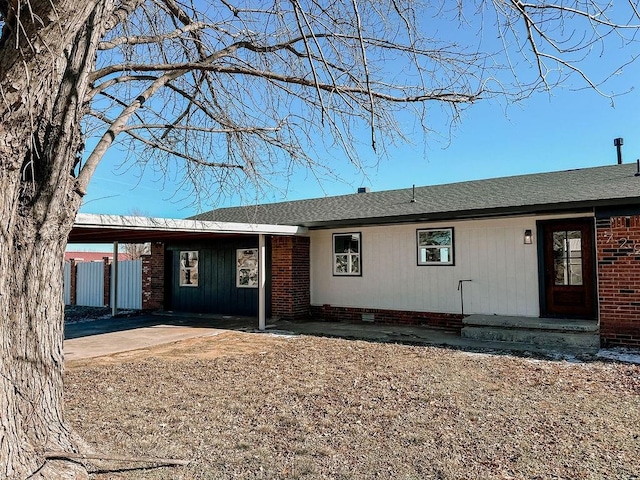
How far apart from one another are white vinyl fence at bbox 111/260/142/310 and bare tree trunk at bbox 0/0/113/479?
45.1 feet

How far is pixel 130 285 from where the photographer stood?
1647cm

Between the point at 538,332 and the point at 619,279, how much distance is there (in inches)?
63.3

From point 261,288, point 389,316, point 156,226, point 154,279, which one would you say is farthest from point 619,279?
point 154,279

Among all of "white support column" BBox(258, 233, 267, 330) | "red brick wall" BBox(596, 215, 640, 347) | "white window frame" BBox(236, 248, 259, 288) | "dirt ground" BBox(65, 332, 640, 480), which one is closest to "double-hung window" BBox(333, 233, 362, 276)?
"white support column" BBox(258, 233, 267, 330)

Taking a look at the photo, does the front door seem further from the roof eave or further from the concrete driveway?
the concrete driveway

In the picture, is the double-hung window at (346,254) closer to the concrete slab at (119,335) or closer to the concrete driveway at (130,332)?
the concrete driveway at (130,332)

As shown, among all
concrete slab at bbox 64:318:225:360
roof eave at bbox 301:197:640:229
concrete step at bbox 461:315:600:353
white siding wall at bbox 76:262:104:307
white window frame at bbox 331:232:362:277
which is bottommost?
concrete slab at bbox 64:318:225:360

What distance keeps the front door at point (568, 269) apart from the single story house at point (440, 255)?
0.06ft

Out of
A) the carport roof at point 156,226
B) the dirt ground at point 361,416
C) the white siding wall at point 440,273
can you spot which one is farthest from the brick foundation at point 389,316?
the dirt ground at point 361,416

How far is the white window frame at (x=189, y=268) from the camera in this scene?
48.0ft

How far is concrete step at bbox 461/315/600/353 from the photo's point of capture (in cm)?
783

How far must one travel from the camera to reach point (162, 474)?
11.0 ft

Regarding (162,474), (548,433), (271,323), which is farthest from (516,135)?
(271,323)

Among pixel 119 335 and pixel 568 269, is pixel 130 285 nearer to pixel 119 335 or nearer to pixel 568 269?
pixel 119 335
